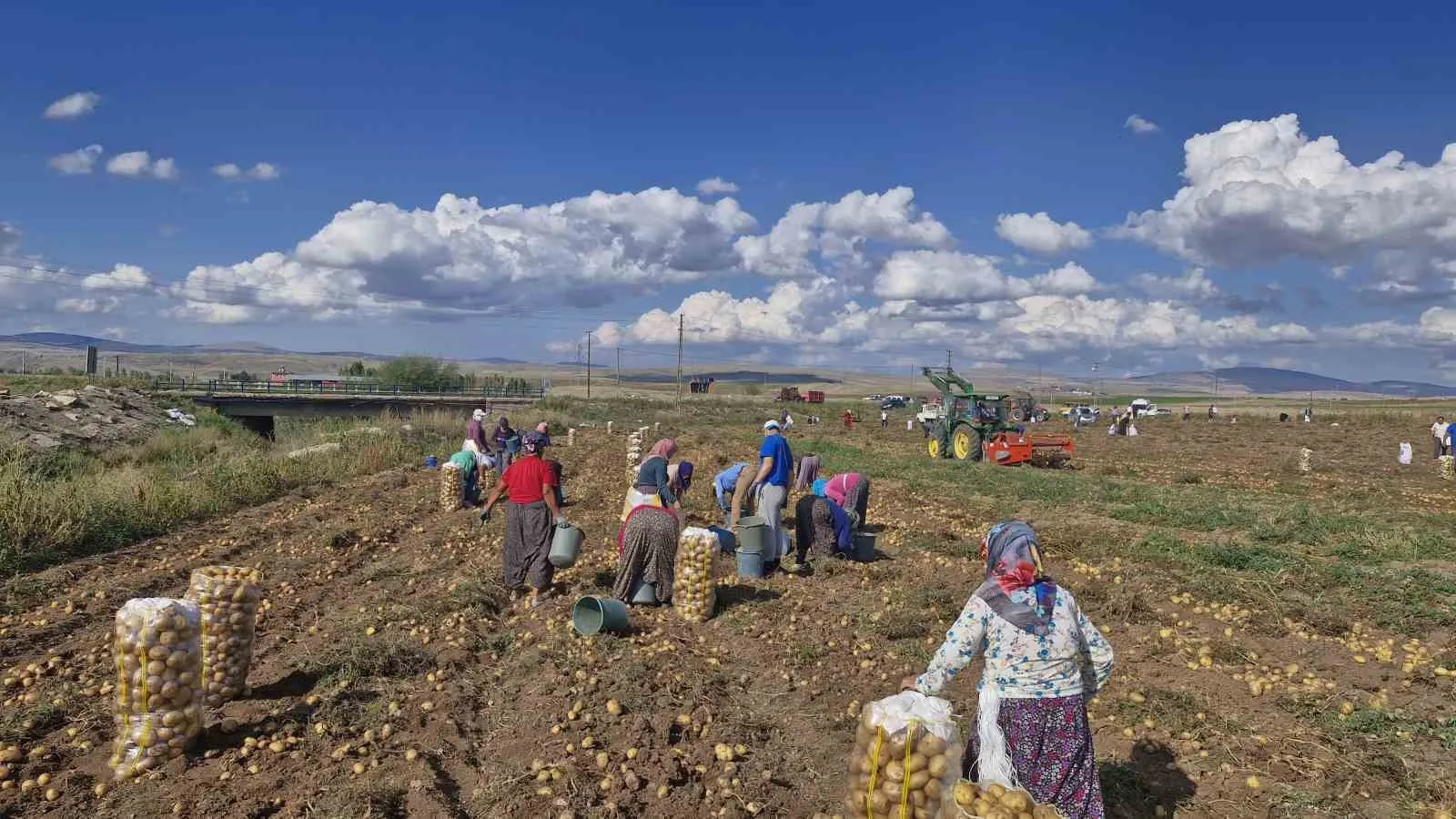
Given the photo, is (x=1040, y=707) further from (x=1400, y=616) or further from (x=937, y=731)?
(x=1400, y=616)

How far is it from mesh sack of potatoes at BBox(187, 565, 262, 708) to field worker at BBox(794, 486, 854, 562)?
583cm

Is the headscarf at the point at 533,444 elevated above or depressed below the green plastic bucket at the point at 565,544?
above

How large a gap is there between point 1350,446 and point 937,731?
38650 mm

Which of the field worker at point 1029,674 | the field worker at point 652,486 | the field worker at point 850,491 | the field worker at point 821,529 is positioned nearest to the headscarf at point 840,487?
the field worker at point 850,491

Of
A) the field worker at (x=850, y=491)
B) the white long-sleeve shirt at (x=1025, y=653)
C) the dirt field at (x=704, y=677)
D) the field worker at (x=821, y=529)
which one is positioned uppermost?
the white long-sleeve shirt at (x=1025, y=653)

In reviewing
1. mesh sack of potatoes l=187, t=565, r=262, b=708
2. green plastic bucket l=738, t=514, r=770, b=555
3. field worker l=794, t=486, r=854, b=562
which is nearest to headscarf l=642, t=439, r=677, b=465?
green plastic bucket l=738, t=514, r=770, b=555

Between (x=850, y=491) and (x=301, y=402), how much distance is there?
1623 inches

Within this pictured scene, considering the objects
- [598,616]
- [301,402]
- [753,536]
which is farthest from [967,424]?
[301,402]

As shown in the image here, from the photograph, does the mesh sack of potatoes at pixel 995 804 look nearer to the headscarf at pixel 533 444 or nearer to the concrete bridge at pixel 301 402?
the headscarf at pixel 533 444

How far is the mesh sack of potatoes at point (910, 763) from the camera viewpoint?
11.2 ft

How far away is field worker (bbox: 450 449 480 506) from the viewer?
14383 mm

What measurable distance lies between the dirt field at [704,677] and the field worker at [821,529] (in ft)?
1.23

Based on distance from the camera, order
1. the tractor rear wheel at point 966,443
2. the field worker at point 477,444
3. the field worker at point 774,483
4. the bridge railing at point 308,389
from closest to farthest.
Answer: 1. the field worker at point 774,483
2. the field worker at point 477,444
3. the tractor rear wheel at point 966,443
4. the bridge railing at point 308,389

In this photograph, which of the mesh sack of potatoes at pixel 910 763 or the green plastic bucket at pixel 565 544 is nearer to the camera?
the mesh sack of potatoes at pixel 910 763
